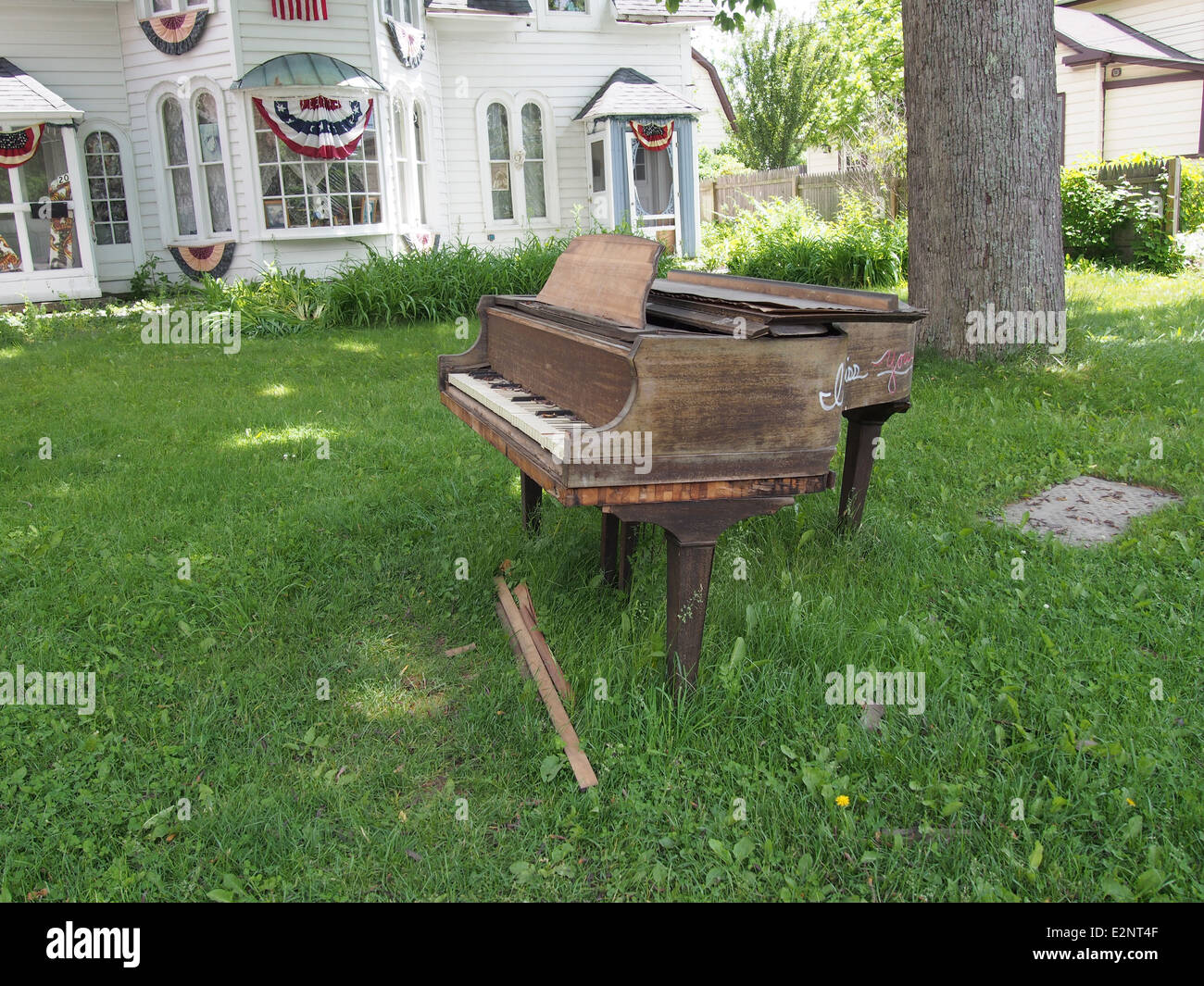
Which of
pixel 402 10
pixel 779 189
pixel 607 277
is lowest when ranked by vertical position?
pixel 607 277

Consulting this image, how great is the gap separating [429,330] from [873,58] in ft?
71.2

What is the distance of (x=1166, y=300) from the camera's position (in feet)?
33.8

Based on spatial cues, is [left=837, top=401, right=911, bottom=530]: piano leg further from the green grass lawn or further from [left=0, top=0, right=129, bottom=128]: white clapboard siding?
[left=0, top=0, right=129, bottom=128]: white clapboard siding

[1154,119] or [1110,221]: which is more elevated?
[1154,119]

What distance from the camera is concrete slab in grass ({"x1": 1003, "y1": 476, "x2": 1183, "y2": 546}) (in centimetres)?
477

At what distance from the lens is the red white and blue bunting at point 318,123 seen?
42.7ft

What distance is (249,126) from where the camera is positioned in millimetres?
13055

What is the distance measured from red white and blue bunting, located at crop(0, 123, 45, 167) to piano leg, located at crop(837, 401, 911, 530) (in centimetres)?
1305

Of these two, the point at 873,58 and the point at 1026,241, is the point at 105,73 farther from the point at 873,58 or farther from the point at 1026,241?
the point at 873,58

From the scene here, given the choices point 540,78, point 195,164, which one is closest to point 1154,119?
point 540,78

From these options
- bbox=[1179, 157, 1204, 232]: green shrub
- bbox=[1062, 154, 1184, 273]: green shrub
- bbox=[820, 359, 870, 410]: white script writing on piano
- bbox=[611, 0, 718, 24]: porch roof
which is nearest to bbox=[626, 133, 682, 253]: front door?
bbox=[611, 0, 718, 24]: porch roof

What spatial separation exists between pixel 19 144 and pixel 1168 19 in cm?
2457

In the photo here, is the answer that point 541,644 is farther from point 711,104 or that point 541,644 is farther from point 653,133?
point 711,104
